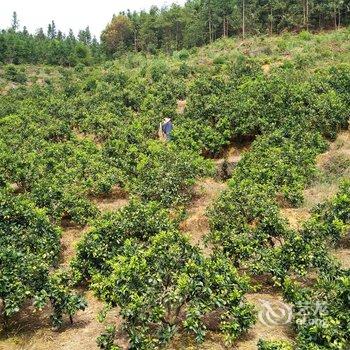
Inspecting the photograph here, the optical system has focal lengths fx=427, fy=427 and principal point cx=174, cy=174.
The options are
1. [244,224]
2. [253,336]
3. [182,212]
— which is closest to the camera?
[253,336]

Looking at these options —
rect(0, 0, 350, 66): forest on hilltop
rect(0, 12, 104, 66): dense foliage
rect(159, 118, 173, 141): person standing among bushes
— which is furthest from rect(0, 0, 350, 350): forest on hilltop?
rect(0, 12, 104, 66): dense foliage

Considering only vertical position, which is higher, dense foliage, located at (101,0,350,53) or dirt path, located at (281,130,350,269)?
dense foliage, located at (101,0,350,53)

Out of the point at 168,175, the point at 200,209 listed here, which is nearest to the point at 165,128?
the point at 168,175

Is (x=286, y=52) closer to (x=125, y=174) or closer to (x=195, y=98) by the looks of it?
(x=195, y=98)

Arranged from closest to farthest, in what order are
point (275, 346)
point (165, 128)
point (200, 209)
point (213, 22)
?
point (275, 346) → point (200, 209) → point (165, 128) → point (213, 22)

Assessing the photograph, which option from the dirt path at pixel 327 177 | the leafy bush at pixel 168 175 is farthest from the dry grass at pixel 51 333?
the dirt path at pixel 327 177

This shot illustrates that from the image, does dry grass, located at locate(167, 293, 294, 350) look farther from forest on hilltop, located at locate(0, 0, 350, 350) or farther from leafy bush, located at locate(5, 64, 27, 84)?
leafy bush, located at locate(5, 64, 27, 84)

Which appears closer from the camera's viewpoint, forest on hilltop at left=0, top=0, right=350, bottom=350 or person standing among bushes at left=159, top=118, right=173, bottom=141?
forest on hilltop at left=0, top=0, right=350, bottom=350

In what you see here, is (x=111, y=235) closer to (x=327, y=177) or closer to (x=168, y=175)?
(x=168, y=175)

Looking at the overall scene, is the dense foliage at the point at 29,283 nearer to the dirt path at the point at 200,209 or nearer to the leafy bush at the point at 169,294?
the leafy bush at the point at 169,294

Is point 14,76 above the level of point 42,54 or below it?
below

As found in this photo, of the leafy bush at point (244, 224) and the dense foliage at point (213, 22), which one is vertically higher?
the dense foliage at point (213, 22)

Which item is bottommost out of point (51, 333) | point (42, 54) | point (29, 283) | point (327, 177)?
point (51, 333)

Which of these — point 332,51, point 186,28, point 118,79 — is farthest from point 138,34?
point 332,51
